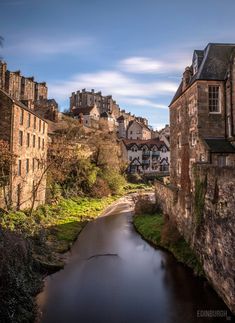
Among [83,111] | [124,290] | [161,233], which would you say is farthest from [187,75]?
[83,111]

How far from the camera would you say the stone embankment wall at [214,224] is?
12984mm

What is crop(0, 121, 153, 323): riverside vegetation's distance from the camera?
12930mm

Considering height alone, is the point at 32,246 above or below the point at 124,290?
above

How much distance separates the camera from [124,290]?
15883 millimetres

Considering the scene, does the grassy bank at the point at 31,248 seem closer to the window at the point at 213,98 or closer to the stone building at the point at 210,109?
the stone building at the point at 210,109

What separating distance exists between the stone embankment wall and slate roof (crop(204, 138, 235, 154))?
10.0ft

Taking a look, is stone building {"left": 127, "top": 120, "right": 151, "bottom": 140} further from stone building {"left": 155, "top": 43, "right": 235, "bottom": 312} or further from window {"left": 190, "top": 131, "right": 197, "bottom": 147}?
window {"left": 190, "top": 131, "right": 197, "bottom": 147}

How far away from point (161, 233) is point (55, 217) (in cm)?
1228

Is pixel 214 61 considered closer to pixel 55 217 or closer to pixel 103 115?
pixel 55 217

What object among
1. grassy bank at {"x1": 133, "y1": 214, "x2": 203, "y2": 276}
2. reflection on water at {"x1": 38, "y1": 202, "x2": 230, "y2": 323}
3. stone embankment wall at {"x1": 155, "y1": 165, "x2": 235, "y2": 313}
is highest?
stone embankment wall at {"x1": 155, "y1": 165, "x2": 235, "y2": 313}

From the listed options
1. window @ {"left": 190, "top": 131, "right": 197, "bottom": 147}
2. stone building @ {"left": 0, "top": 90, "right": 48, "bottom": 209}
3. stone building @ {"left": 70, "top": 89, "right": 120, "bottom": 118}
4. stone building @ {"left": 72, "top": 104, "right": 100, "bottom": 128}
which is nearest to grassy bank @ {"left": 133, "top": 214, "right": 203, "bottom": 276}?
window @ {"left": 190, "top": 131, "right": 197, "bottom": 147}

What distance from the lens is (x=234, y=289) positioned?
1242cm

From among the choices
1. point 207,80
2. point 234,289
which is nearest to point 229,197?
point 234,289

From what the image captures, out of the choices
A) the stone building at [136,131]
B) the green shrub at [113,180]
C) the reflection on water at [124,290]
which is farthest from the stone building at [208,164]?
the stone building at [136,131]
